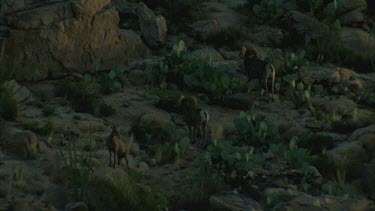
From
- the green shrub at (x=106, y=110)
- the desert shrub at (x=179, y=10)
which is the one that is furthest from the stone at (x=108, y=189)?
the desert shrub at (x=179, y=10)

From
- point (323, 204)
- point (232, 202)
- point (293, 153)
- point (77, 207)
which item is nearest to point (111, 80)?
point (293, 153)

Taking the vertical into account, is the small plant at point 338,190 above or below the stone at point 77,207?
below

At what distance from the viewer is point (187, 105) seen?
36.7 ft

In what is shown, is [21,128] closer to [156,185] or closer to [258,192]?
[156,185]

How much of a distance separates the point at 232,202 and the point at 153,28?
7.20 metres

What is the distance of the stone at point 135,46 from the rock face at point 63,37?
24cm

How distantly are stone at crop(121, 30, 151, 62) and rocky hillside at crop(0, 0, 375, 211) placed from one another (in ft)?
0.10

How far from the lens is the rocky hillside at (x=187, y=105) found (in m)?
8.73

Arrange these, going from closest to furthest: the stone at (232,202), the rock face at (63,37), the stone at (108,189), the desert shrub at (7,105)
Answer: the stone at (108,189) → the stone at (232,202) → the desert shrub at (7,105) → the rock face at (63,37)

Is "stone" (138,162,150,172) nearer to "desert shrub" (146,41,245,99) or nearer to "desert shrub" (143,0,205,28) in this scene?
"desert shrub" (146,41,245,99)

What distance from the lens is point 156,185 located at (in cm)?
914

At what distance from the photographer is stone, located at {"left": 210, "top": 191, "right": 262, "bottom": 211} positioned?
27.6ft

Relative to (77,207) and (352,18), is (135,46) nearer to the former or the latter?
(352,18)

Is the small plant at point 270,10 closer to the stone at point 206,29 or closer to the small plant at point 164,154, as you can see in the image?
the stone at point 206,29
